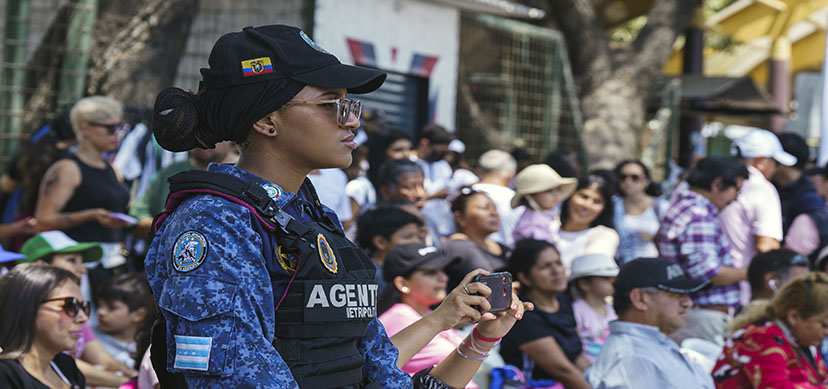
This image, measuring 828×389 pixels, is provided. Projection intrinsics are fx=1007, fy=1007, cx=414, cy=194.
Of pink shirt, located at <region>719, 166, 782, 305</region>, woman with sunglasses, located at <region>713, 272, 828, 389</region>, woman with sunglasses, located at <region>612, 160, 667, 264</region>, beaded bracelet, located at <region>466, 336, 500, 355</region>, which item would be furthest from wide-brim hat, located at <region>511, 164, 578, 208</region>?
beaded bracelet, located at <region>466, 336, 500, 355</region>

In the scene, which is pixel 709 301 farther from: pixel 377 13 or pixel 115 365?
pixel 377 13

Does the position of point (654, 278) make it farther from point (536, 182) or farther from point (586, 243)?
point (536, 182)

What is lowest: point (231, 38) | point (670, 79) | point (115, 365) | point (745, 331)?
point (115, 365)

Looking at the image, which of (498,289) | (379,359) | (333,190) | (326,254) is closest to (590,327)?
(333,190)

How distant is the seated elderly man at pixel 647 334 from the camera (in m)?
4.50

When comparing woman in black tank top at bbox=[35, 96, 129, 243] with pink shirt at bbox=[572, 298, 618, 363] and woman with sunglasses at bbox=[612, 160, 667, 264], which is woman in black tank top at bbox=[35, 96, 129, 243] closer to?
pink shirt at bbox=[572, 298, 618, 363]

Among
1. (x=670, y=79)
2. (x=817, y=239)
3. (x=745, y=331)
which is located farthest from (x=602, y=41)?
Result: (x=745, y=331)

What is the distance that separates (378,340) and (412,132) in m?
8.86

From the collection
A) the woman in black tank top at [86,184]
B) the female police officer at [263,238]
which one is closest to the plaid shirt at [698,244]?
the woman in black tank top at [86,184]

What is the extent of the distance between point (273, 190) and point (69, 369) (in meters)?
2.49

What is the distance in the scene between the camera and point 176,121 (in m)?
2.19

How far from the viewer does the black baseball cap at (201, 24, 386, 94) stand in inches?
83.9

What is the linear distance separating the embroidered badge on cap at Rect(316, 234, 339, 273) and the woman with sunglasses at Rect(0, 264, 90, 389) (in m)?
2.17

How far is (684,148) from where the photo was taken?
18.7m
